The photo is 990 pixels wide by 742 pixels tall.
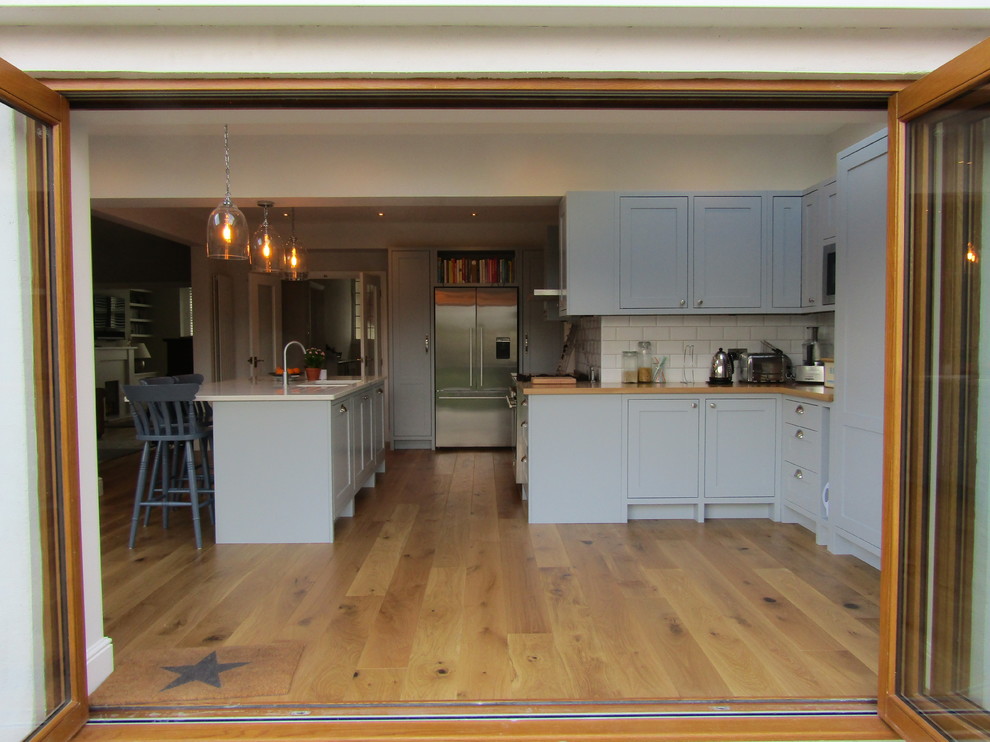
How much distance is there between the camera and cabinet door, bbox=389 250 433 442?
7445 millimetres

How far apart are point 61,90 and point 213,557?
8.34 ft

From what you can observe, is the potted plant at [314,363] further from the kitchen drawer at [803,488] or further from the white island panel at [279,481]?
the kitchen drawer at [803,488]

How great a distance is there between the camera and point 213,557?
3.65 meters

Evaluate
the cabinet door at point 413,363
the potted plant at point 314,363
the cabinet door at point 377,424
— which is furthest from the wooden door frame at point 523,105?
the cabinet door at point 413,363

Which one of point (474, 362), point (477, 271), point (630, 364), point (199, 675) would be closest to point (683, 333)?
point (630, 364)

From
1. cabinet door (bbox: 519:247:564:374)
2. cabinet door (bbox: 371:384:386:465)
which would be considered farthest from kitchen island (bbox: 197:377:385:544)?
cabinet door (bbox: 519:247:564:374)

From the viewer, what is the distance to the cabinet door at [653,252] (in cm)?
458

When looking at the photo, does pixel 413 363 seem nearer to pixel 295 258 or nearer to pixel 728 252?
pixel 295 258

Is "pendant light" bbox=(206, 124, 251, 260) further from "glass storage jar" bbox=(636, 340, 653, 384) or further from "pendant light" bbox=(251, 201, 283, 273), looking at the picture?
"glass storage jar" bbox=(636, 340, 653, 384)

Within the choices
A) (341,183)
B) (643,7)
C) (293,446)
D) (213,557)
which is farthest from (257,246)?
(643,7)

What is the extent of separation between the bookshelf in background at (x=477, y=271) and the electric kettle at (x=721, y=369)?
3.14 meters

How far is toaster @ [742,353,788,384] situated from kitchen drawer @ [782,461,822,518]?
61cm

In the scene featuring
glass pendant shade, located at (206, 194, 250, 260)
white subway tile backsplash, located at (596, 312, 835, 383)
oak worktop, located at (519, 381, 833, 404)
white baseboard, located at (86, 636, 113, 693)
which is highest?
glass pendant shade, located at (206, 194, 250, 260)

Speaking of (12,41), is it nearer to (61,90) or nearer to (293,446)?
(61,90)
